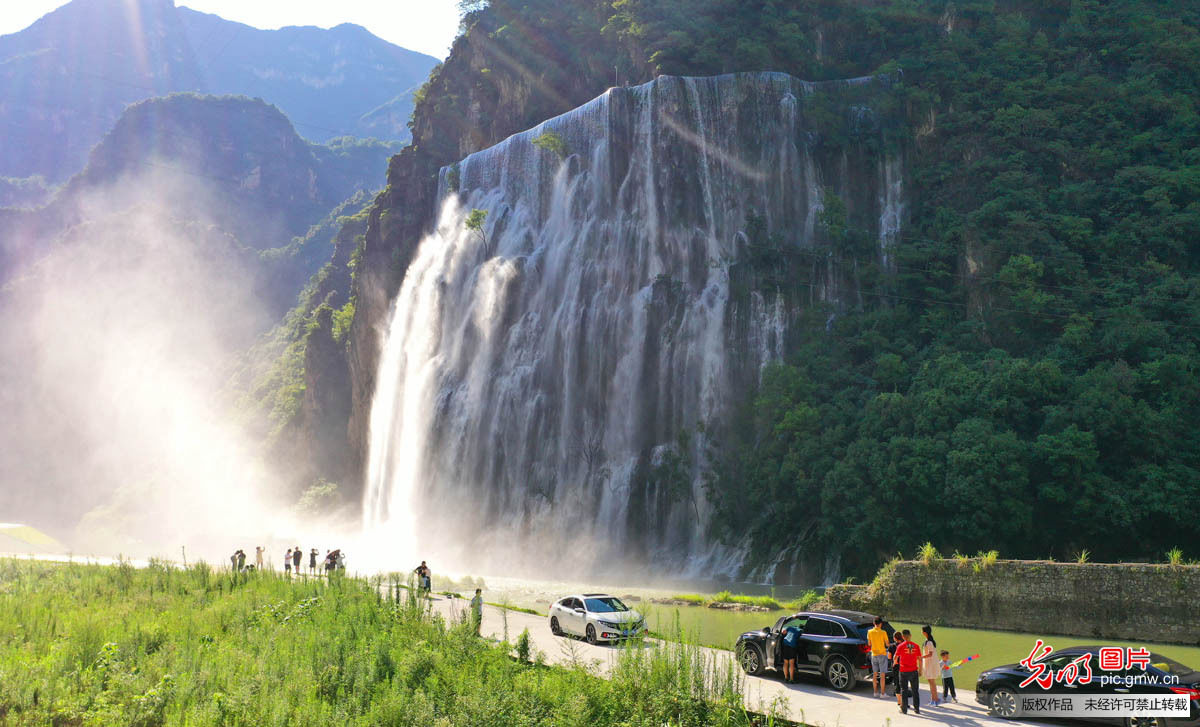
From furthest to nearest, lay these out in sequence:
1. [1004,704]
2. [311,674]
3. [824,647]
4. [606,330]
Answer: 1. [606,330]
2. [824,647]
3. [311,674]
4. [1004,704]

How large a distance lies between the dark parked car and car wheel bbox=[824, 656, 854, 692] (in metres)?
2.28

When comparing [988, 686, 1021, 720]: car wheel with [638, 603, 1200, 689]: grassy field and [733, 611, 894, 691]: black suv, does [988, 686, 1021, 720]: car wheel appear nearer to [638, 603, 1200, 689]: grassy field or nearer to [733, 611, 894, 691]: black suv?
[733, 611, 894, 691]: black suv

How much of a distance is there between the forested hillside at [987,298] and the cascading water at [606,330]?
2.70 metres

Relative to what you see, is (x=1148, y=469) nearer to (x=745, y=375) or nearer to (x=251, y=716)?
(x=745, y=375)

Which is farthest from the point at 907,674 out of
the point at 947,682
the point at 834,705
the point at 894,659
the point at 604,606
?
the point at 604,606

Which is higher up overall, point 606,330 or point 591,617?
point 606,330

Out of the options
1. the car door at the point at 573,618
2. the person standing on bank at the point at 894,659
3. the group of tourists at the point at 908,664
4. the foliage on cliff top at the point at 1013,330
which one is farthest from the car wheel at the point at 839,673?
the foliage on cliff top at the point at 1013,330

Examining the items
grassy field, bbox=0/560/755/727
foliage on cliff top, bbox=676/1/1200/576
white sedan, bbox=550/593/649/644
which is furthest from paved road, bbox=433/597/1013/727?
foliage on cliff top, bbox=676/1/1200/576

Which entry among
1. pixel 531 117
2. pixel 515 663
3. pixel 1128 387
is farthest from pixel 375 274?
pixel 515 663

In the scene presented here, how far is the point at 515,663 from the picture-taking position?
56.9ft

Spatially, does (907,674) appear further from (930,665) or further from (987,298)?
(987,298)

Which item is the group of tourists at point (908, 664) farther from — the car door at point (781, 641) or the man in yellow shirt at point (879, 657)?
the car door at point (781, 641)

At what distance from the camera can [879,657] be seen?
16.8 metres

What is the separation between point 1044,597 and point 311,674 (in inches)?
830
